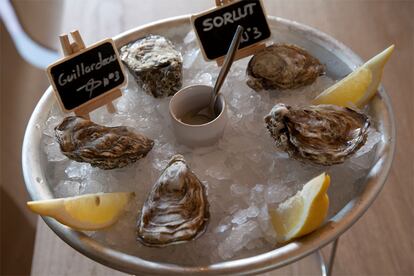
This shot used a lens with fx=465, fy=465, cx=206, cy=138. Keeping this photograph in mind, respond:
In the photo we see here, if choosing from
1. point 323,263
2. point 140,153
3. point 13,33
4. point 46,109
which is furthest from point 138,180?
point 13,33

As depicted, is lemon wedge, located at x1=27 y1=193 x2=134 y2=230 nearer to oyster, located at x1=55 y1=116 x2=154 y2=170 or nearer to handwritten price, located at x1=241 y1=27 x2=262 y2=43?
oyster, located at x1=55 y1=116 x2=154 y2=170

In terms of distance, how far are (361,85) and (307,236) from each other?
339 millimetres

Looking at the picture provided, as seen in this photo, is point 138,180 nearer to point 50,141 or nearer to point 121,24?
point 50,141

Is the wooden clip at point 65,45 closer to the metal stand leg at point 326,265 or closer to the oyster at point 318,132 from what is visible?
the oyster at point 318,132

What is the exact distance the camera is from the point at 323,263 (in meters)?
1.36

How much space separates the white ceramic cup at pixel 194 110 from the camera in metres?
0.89

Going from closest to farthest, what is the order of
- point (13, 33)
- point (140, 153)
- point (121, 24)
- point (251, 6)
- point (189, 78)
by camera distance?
point (140, 153)
point (251, 6)
point (189, 78)
point (121, 24)
point (13, 33)

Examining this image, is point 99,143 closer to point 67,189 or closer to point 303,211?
point 67,189

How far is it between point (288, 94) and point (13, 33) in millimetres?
1749

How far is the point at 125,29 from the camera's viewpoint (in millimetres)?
1721

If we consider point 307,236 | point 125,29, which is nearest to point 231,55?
point 307,236

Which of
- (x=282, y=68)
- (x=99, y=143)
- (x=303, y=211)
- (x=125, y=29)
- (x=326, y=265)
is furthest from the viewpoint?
(x=125, y=29)

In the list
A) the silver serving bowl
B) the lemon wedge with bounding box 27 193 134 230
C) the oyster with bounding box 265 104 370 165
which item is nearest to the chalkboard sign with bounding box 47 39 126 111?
the silver serving bowl

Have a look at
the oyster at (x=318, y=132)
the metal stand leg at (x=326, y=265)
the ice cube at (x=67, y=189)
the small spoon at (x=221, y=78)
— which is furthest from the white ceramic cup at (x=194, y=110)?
the metal stand leg at (x=326, y=265)
